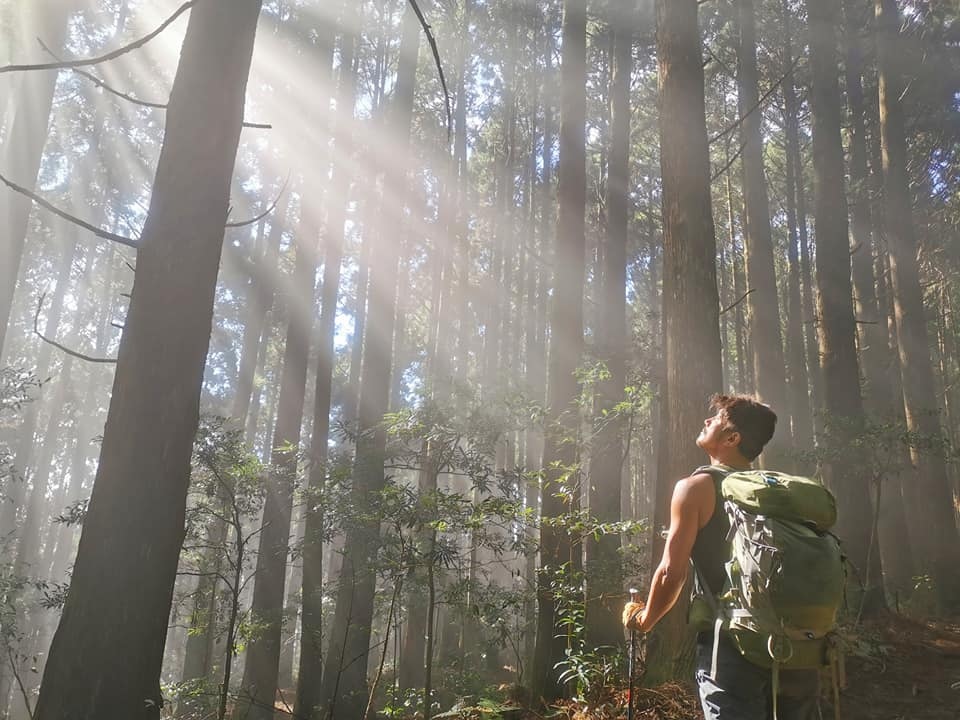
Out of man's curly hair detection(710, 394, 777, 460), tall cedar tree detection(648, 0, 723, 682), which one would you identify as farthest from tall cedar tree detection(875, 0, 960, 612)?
man's curly hair detection(710, 394, 777, 460)

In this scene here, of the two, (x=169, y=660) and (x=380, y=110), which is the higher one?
(x=380, y=110)

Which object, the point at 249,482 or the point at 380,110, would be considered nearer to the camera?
the point at 249,482

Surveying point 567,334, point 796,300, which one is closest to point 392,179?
point 567,334

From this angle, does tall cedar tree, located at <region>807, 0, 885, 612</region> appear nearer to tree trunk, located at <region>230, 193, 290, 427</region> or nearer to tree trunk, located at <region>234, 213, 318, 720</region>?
tree trunk, located at <region>234, 213, 318, 720</region>

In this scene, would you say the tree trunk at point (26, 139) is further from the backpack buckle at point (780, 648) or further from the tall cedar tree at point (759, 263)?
the tall cedar tree at point (759, 263)

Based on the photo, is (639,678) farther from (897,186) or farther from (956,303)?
(956,303)

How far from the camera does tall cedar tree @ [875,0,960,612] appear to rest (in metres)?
10.8

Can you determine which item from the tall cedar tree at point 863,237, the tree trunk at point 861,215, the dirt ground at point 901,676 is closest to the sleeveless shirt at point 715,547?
the dirt ground at point 901,676

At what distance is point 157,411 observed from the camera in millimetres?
3039

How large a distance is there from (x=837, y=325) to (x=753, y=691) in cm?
946

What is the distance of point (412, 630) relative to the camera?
565 inches

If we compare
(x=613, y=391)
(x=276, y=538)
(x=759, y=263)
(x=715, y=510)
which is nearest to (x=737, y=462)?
(x=715, y=510)

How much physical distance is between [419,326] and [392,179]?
11.8 meters

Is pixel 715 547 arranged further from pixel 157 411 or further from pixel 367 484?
pixel 367 484
